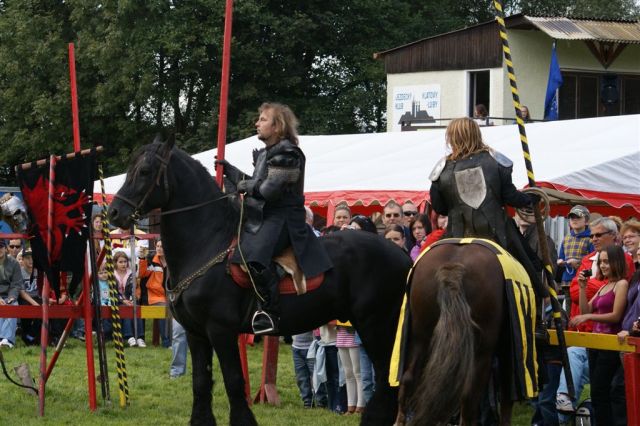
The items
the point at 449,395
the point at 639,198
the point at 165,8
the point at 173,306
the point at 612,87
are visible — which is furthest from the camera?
the point at 165,8

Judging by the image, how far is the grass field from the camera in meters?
10.3

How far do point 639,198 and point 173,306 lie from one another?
7.26 meters

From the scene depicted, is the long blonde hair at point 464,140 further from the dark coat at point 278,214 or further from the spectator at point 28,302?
the spectator at point 28,302

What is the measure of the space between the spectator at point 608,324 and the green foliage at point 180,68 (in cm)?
2665

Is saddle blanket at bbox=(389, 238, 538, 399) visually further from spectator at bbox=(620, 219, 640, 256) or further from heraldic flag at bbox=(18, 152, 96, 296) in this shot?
heraldic flag at bbox=(18, 152, 96, 296)

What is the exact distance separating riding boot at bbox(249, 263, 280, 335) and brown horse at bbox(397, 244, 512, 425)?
136cm

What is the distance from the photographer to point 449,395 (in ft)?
22.9

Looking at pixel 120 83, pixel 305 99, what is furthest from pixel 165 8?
pixel 305 99

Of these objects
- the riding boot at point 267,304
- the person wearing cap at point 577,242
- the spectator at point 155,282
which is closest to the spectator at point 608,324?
the riding boot at point 267,304

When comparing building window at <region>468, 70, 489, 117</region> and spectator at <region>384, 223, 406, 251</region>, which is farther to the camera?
building window at <region>468, 70, 489, 117</region>

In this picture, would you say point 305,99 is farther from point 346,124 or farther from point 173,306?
point 173,306

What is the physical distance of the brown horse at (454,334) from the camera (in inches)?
274

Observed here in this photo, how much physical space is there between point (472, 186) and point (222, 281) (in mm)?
2084

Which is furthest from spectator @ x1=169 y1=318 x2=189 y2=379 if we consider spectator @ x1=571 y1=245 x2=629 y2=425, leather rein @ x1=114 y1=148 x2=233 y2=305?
spectator @ x1=571 y1=245 x2=629 y2=425
